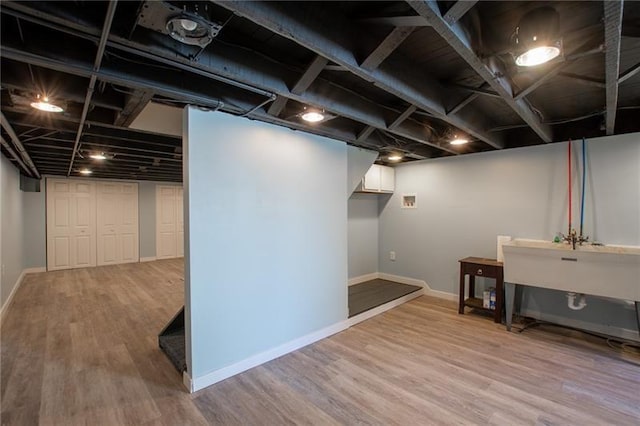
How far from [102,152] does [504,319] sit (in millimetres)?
5733

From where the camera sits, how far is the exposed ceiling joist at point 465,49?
122 cm

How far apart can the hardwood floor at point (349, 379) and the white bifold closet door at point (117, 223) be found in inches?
153

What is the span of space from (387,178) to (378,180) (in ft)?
0.89

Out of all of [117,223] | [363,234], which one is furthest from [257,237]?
[117,223]

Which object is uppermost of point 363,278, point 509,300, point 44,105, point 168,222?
point 44,105

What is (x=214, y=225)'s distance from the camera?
8.14ft

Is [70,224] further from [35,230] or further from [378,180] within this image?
[378,180]

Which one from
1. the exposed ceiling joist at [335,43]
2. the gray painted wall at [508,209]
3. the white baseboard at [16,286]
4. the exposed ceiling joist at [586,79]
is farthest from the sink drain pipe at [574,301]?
the white baseboard at [16,286]

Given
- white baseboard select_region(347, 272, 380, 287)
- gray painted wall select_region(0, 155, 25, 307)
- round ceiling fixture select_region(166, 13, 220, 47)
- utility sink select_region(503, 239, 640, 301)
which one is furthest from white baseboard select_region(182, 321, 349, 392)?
gray painted wall select_region(0, 155, 25, 307)

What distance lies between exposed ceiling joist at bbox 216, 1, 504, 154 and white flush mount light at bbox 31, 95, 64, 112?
5.69 feet

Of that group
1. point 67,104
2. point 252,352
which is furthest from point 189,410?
point 67,104

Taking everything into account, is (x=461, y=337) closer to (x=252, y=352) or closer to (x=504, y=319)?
(x=504, y=319)

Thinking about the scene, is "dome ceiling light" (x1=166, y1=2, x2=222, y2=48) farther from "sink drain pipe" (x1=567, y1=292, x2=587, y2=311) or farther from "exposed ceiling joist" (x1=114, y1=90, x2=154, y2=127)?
"sink drain pipe" (x1=567, y1=292, x2=587, y2=311)

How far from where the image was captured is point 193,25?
4.46 ft
